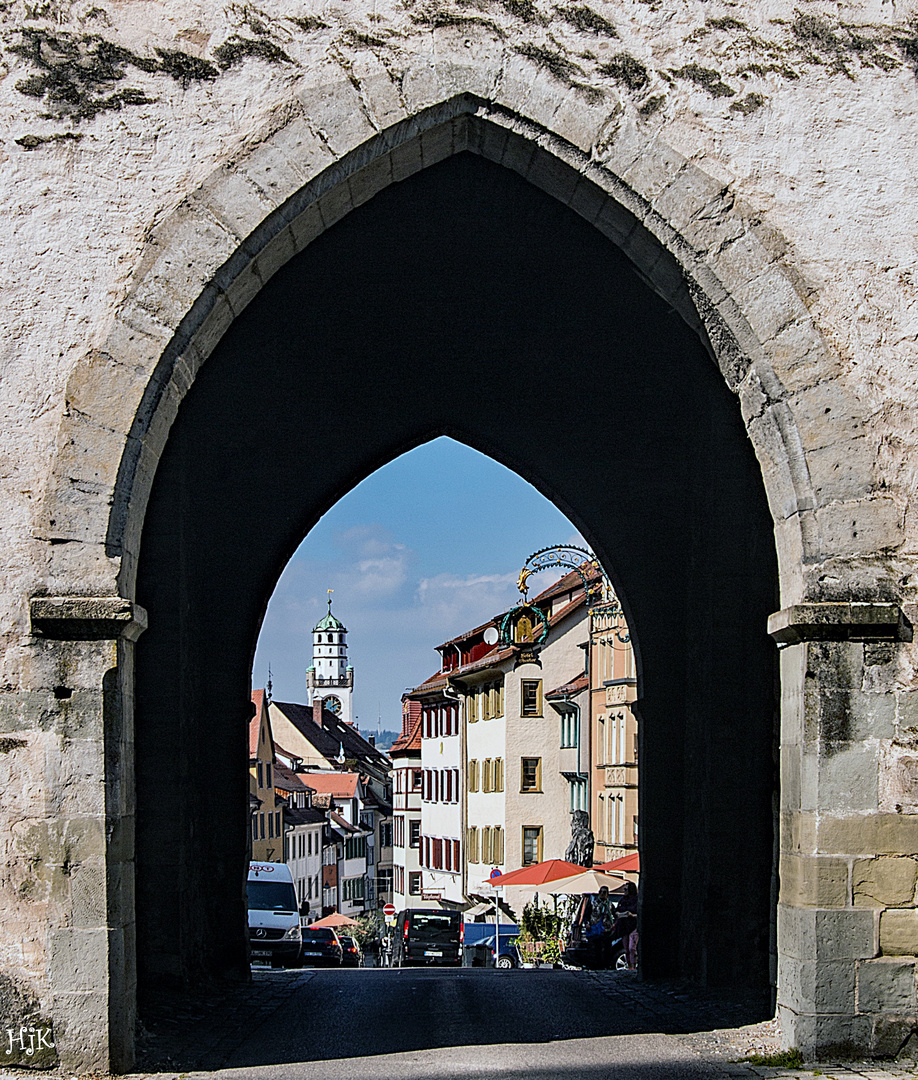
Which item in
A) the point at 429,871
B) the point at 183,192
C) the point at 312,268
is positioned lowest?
the point at 429,871

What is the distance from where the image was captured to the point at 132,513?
277 inches

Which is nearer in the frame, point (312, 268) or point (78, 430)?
point (78, 430)

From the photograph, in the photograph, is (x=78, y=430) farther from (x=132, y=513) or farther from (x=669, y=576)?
(x=669, y=576)

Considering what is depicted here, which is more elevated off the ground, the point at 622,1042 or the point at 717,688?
the point at 717,688

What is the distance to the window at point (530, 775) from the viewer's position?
44.6 meters

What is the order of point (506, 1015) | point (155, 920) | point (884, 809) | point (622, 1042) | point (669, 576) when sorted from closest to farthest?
point (884, 809) → point (622, 1042) → point (506, 1015) → point (155, 920) → point (669, 576)

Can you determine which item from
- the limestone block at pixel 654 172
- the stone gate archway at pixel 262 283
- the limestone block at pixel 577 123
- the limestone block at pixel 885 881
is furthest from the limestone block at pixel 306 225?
the limestone block at pixel 885 881

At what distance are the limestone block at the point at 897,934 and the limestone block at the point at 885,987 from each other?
0.06 meters

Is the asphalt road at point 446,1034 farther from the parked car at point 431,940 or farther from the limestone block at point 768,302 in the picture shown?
the parked car at point 431,940

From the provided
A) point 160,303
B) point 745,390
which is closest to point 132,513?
point 160,303

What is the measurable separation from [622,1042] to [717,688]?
4.15 m

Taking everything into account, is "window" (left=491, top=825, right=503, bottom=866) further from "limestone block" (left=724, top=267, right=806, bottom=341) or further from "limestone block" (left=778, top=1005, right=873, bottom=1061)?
"limestone block" (left=724, top=267, right=806, bottom=341)

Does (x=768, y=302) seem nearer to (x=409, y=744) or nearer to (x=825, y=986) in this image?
(x=825, y=986)

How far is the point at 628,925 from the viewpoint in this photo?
1620cm
